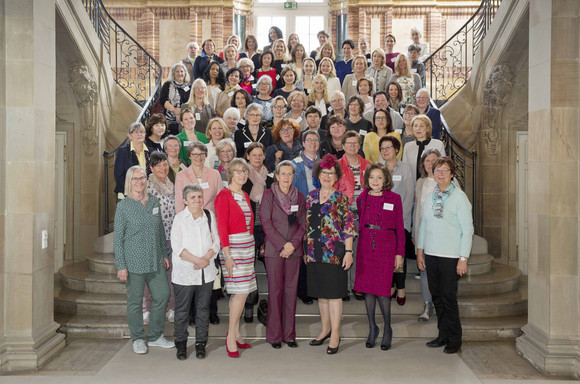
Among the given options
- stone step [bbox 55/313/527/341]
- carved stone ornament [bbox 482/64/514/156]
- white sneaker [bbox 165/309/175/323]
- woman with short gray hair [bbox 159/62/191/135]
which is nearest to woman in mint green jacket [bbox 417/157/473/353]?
stone step [bbox 55/313/527/341]

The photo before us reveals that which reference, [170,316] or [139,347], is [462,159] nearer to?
[170,316]

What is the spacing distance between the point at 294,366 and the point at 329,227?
1.25 m

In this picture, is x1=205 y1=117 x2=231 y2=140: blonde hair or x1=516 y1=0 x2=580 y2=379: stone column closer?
x1=516 y1=0 x2=580 y2=379: stone column

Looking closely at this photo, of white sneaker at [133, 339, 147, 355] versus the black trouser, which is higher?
the black trouser

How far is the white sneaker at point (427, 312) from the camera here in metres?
6.11

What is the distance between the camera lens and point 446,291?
216 inches

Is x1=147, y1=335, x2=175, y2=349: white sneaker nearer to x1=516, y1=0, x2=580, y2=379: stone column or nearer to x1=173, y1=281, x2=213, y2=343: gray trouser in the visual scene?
x1=173, y1=281, x2=213, y2=343: gray trouser

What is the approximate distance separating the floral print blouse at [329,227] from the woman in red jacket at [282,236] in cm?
14

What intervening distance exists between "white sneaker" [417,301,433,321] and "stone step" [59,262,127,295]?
322cm

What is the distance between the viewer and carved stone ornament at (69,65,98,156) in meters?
8.73

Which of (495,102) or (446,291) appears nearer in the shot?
(446,291)

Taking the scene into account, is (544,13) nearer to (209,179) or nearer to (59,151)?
(209,179)

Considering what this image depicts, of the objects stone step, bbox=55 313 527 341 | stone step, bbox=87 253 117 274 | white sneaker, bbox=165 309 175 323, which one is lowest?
stone step, bbox=55 313 527 341

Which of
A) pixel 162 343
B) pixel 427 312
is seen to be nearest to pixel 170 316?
pixel 162 343
